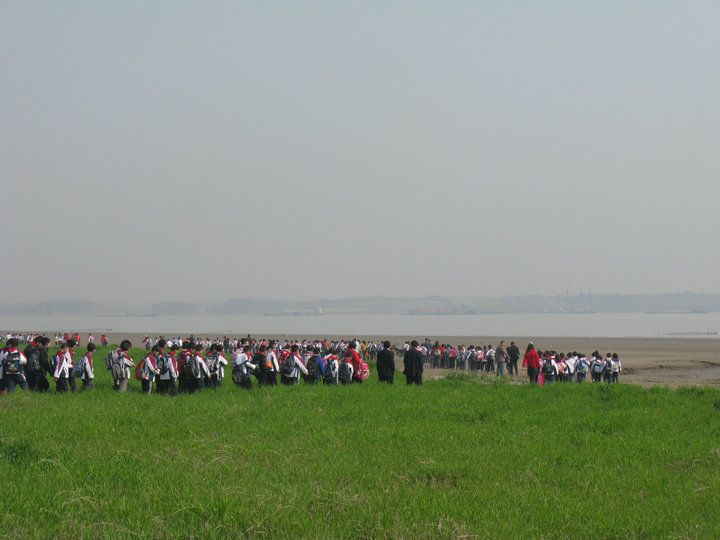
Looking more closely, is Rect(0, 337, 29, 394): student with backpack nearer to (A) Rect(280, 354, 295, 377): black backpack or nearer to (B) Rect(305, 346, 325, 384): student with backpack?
(A) Rect(280, 354, 295, 377): black backpack

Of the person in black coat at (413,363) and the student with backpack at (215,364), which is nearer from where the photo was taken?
the student with backpack at (215,364)

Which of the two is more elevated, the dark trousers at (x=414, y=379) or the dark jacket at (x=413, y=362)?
the dark jacket at (x=413, y=362)

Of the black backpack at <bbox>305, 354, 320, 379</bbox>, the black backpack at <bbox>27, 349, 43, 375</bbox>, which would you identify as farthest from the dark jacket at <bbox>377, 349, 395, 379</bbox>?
the black backpack at <bbox>27, 349, 43, 375</bbox>

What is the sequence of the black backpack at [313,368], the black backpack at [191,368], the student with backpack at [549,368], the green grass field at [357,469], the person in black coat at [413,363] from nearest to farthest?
the green grass field at [357,469] < the black backpack at [191,368] < the person in black coat at [413,363] < the black backpack at [313,368] < the student with backpack at [549,368]

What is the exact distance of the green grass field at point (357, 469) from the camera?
261 inches

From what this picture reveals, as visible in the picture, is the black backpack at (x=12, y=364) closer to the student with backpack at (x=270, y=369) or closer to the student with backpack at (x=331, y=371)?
the student with backpack at (x=270, y=369)

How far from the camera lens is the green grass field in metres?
Result: 6.62

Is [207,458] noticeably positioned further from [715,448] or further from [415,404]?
[715,448]

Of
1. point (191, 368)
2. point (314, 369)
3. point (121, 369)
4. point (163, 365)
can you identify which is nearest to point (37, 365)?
point (121, 369)

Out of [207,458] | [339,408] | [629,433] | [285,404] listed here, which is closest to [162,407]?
[285,404]

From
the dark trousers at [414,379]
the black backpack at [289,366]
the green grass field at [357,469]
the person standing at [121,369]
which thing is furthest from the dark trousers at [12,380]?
the dark trousers at [414,379]

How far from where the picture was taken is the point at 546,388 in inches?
715

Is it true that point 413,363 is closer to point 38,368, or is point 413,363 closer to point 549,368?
point 549,368

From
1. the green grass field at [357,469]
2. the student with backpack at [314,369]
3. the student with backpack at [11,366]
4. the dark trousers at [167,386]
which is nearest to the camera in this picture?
the green grass field at [357,469]
